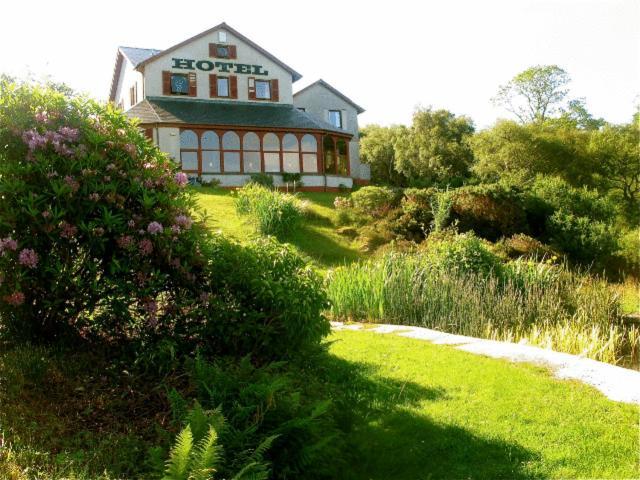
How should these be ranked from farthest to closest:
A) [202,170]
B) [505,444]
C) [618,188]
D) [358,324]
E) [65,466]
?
[618,188] < [202,170] < [358,324] < [505,444] < [65,466]

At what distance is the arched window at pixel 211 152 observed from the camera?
32219 mm

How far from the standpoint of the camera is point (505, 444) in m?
4.97

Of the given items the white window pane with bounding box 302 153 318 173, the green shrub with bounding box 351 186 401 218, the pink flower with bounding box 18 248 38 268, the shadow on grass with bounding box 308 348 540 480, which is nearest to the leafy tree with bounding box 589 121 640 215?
the white window pane with bounding box 302 153 318 173

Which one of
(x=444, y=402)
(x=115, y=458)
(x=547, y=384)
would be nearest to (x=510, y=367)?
(x=547, y=384)

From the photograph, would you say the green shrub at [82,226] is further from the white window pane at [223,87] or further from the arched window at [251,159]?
the white window pane at [223,87]

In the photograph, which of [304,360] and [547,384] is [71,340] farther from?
[547,384]

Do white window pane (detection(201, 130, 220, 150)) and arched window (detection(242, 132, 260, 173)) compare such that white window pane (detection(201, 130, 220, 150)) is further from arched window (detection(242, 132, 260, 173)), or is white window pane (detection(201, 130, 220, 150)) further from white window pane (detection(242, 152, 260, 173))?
white window pane (detection(242, 152, 260, 173))

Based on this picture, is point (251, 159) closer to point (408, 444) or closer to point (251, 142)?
point (251, 142)

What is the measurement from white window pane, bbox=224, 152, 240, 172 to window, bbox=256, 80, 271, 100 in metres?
3.91

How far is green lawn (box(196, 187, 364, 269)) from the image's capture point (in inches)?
742

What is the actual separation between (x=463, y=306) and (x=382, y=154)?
3853cm

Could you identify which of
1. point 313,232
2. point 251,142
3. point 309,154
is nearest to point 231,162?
point 251,142

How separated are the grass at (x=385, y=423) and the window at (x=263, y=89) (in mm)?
29784

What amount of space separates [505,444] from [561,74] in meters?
44.8
